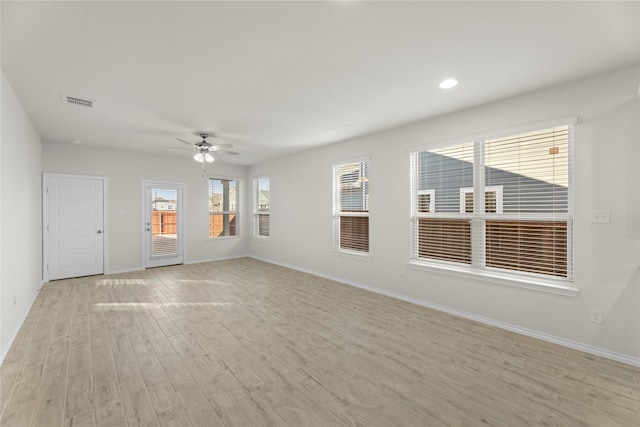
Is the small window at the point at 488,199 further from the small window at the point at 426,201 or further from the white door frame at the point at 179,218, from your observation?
the white door frame at the point at 179,218

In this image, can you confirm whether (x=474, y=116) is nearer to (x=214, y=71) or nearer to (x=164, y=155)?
(x=214, y=71)

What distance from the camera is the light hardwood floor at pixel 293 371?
1903 millimetres

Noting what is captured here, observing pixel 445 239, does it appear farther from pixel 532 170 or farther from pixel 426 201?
pixel 532 170

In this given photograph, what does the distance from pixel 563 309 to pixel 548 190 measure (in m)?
1.24

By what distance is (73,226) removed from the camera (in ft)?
18.1

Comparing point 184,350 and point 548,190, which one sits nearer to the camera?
point 184,350

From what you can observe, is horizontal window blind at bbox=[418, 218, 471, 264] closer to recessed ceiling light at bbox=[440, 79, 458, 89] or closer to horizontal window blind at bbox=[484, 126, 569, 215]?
horizontal window blind at bbox=[484, 126, 569, 215]

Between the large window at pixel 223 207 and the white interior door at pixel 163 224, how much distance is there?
823 millimetres

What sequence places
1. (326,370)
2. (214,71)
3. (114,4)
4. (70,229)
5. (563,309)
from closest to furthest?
(114,4)
(326,370)
(214,71)
(563,309)
(70,229)

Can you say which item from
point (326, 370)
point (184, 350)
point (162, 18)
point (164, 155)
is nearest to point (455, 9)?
point (162, 18)

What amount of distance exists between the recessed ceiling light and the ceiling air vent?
4.04 meters

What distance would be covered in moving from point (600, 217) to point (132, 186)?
7.67 m

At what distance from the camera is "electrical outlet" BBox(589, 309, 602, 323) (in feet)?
8.85

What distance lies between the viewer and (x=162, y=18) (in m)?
1.94
